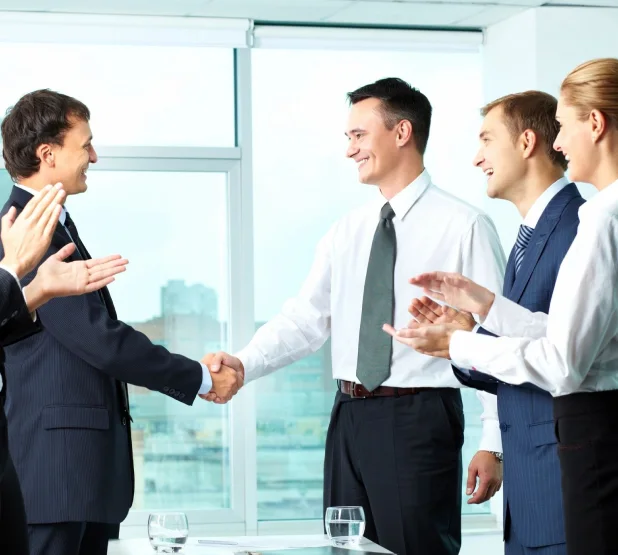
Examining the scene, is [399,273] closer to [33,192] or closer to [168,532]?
[33,192]

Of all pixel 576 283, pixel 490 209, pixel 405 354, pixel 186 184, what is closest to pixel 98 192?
pixel 186 184

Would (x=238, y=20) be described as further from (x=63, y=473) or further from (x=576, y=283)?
(x=576, y=283)

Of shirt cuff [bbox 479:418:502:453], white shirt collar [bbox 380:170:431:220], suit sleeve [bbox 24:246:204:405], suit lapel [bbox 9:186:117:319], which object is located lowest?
shirt cuff [bbox 479:418:502:453]

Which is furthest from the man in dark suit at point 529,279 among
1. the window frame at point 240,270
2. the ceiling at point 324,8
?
the window frame at point 240,270

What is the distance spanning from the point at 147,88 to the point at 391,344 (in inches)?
106

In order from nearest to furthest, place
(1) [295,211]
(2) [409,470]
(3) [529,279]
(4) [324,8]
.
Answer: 1. (3) [529,279]
2. (2) [409,470]
3. (4) [324,8]
4. (1) [295,211]

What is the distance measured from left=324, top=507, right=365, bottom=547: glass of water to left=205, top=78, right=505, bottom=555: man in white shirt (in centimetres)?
75

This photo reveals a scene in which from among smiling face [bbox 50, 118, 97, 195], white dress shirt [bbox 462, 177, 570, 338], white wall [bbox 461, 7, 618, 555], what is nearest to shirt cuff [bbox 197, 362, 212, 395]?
smiling face [bbox 50, 118, 97, 195]

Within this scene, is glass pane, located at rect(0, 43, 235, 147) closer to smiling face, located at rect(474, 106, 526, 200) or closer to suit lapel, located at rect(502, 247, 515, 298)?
smiling face, located at rect(474, 106, 526, 200)

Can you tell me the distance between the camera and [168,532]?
7.04 ft

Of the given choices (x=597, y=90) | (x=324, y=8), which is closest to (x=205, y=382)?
(x=597, y=90)

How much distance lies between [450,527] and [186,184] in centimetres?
279

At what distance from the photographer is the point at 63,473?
270 centimetres

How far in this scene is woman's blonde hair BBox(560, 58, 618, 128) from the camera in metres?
2.20
